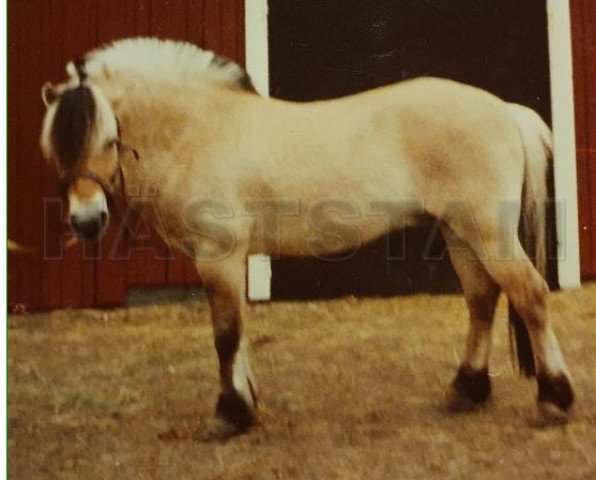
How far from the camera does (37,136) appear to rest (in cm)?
145

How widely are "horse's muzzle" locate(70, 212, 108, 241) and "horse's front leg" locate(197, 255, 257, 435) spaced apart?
0.21 metres

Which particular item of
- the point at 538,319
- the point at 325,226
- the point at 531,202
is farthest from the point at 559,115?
the point at 325,226

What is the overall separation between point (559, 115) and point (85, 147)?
3.33ft

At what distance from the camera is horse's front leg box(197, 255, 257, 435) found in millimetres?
1392

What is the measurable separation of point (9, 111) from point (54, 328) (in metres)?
0.47

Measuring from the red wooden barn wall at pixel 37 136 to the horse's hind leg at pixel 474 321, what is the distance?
57 cm

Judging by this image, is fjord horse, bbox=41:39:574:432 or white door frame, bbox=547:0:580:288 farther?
white door frame, bbox=547:0:580:288

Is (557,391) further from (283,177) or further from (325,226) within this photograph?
(283,177)

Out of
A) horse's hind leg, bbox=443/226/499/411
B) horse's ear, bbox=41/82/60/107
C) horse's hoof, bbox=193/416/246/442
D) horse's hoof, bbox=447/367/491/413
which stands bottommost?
horse's hoof, bbox=193/416/246/442

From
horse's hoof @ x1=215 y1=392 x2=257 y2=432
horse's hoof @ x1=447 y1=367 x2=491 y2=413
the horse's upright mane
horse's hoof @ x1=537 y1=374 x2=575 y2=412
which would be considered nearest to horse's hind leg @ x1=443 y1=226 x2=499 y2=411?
horse's hoof @ x1=447 y1=367 x2=491 y2=413

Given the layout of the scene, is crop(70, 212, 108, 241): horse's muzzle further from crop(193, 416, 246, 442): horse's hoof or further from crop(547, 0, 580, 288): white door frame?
crop(547, 0, 580, 288): white door frame

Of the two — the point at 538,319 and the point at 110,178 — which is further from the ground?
the point at 110,178

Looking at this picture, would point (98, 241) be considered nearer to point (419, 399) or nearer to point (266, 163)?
point (266, 163)

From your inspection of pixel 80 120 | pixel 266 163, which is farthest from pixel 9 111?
pixel 266 163
